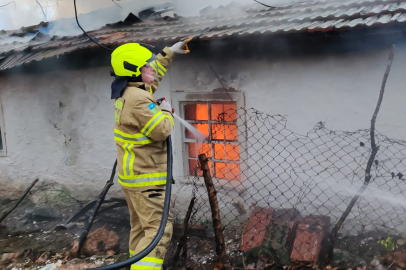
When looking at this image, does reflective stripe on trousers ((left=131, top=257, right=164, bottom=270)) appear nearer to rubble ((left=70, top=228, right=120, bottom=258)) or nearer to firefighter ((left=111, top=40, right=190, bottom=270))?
firefighter ((left=111, top=40, right=190, bottom=270))

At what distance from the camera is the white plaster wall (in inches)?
175

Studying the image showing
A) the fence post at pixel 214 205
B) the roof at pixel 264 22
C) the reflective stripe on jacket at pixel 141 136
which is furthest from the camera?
the roof at pixel 264 22

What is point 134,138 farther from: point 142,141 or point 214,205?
point 214,205

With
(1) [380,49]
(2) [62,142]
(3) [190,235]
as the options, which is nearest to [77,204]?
(2) [62,142]

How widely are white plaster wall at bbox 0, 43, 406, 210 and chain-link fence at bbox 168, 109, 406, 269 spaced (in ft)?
0.86

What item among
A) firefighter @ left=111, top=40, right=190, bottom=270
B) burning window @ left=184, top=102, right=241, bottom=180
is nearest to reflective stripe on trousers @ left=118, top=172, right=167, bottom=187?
firefighter @ left=111, top=40, right=190, bottom=270

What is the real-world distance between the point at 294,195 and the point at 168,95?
8.06 ft

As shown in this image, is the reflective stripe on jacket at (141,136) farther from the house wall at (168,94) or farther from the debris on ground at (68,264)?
the house wall at (168,94)

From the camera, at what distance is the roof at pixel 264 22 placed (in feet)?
13.7

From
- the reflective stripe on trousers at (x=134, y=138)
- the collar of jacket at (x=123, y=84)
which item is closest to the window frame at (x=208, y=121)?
the collar of jacket at (x=123, y=84)

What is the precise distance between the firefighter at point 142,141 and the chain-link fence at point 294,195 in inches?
37.8

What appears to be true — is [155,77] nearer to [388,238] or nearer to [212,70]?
[212,70]

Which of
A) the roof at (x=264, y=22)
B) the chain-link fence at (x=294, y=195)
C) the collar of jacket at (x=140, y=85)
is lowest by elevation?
the chain-link fence at (x=294, y=195)

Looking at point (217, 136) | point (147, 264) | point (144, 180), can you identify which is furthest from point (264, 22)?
point (147, 264)
